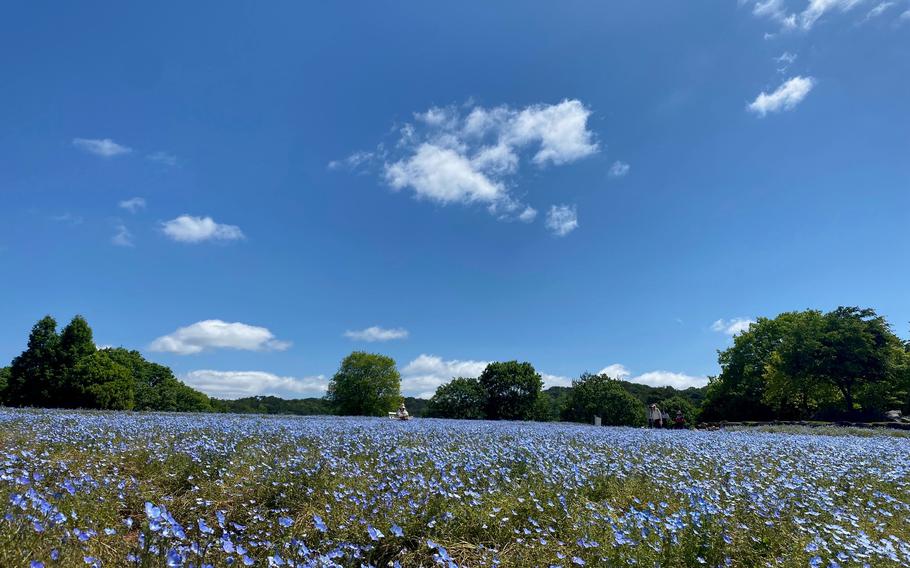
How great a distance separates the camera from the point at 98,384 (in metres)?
38.3

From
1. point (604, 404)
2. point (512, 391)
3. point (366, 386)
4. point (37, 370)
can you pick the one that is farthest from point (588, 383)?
point (37, 370)

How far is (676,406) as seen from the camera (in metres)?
65.8

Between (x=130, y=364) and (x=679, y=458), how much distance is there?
210 feet

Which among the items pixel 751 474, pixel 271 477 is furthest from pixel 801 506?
pixel 271 477

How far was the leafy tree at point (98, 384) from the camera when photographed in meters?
37.6

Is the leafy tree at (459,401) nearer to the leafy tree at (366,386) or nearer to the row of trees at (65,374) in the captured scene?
the leafy tree at (366,386)

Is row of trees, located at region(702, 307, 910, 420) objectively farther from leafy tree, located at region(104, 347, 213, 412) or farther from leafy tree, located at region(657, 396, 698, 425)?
leafy tree, located at region(104, 347, 213, 412)

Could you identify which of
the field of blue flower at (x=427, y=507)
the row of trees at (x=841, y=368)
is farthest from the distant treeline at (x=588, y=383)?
the field of blue flower at (x=427, y=507)

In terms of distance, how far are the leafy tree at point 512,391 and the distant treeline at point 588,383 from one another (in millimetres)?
116

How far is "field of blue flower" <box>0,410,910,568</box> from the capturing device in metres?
3.35

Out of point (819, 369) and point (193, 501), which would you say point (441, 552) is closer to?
point (193, 501)

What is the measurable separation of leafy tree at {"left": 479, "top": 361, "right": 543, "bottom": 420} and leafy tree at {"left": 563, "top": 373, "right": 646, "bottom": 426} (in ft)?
17.5

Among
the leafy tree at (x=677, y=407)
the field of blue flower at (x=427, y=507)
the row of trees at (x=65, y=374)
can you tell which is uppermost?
the row of trees at (x=65, y=374)

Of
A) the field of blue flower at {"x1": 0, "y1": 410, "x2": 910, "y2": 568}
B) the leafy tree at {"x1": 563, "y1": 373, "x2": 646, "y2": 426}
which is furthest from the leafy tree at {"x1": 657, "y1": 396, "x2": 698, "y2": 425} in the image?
the field of blue flower at {"x1": 0, "y1": 410, "x2": 910, "y2": 568}
